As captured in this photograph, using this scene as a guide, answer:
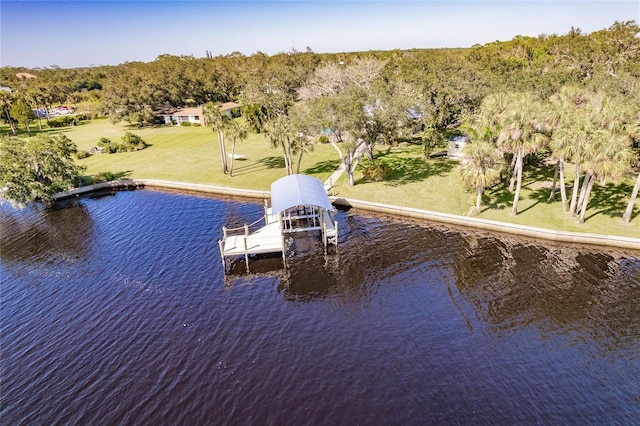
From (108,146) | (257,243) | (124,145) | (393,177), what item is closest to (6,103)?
(108,146)

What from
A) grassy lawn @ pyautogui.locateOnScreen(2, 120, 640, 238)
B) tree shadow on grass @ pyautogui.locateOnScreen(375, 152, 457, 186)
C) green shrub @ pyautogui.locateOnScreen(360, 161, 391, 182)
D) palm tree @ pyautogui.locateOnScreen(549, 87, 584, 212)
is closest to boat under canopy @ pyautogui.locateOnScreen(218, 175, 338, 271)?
grassy lawn @ pyautogui.locateOnScreen(2, 120, 640, 238)

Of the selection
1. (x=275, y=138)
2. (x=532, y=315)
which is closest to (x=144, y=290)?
(x=275, y=138)

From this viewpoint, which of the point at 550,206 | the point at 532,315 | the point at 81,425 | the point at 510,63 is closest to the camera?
the point at 81,425

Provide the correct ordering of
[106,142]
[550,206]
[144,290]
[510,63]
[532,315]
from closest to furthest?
1. [532,315]
2. [144,290]
3. [550,206]
4. [106,142]
5. [510,63]

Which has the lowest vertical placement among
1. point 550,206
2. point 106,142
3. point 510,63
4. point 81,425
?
point 81,425

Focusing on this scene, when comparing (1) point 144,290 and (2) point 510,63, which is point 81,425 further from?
(2) point 510,63

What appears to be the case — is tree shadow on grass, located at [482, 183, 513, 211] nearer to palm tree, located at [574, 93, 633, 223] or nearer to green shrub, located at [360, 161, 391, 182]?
palm tree, located at [574, 93, 633, 223]

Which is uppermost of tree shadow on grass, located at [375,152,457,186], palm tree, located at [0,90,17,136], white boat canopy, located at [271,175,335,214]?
palm tree, located at [0,90,17,136]
